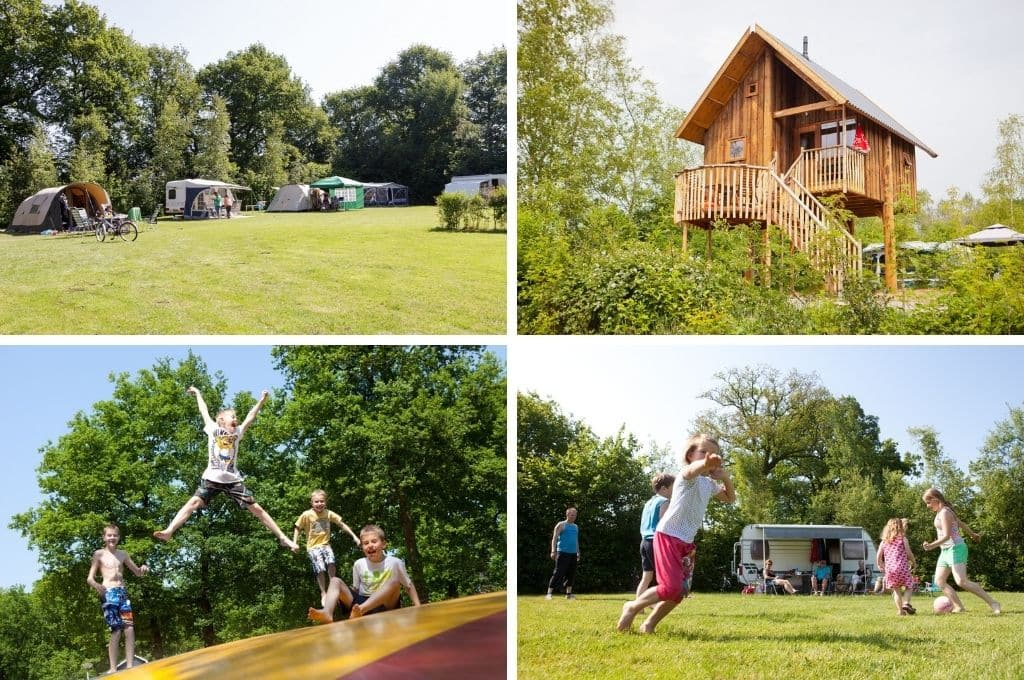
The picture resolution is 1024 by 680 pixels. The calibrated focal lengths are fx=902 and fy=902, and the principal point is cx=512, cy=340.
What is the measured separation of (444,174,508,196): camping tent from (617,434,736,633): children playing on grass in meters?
1.61

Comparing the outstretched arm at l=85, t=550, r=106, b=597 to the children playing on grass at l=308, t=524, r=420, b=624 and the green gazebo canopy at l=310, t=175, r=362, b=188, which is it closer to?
the children playing on grass at l=308, t=524, r=420, b=624

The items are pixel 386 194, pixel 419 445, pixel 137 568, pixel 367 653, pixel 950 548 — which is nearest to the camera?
pixel 367 653

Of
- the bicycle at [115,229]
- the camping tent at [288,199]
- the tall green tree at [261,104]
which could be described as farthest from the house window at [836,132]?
the bicycle at [115,229]

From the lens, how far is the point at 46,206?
433cm

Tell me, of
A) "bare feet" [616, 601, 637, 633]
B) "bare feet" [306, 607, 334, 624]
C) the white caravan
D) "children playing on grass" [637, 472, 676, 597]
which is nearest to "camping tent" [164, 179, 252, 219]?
"bare feet" [306, 607, 334, 624]

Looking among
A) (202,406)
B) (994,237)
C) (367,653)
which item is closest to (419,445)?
(202,406)

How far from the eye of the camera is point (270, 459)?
4164 millimetres

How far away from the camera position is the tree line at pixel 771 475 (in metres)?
3.99

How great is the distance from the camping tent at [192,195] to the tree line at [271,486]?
778mm

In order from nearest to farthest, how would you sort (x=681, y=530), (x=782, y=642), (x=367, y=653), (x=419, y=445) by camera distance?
(x=367, y=653), (x=782, y=642), (x=681, y=530), (x=419, y=445)

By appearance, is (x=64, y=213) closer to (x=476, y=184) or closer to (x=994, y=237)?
(x=476, y=184)

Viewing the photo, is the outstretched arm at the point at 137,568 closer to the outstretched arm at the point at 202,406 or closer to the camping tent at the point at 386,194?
the outstretched arm at the point at 202,406

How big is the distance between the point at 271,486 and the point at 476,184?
173 centimetres

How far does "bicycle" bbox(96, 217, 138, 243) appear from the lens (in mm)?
4434
